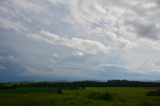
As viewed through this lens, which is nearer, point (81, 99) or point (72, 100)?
point (72, 100)

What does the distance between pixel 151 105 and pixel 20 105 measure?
20.0m

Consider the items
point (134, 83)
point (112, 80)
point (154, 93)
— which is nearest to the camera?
point (154, 93)

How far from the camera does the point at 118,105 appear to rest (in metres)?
43.5

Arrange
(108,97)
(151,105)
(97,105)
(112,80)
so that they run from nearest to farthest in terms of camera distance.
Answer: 1. (151,105)
2. (97,105)
3. (108,97)
4. (112,80)

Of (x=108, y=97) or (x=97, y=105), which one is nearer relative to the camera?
(x=97, y=105)

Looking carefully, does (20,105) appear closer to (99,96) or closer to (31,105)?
(31,105)

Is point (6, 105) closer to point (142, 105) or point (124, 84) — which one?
point (142, 105)

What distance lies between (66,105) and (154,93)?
172 feet

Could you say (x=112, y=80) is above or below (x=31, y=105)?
above

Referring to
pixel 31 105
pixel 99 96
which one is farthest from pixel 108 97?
pixel 31 105

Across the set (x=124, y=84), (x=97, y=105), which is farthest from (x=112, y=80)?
(x=97, y=105)

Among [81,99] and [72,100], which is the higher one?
[81,99]

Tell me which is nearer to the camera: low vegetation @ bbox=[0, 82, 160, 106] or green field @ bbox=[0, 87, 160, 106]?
green field @ bbox=[0, 87, 160, 106]

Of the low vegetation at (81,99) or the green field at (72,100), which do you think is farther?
the low vegetation at (81,99)
